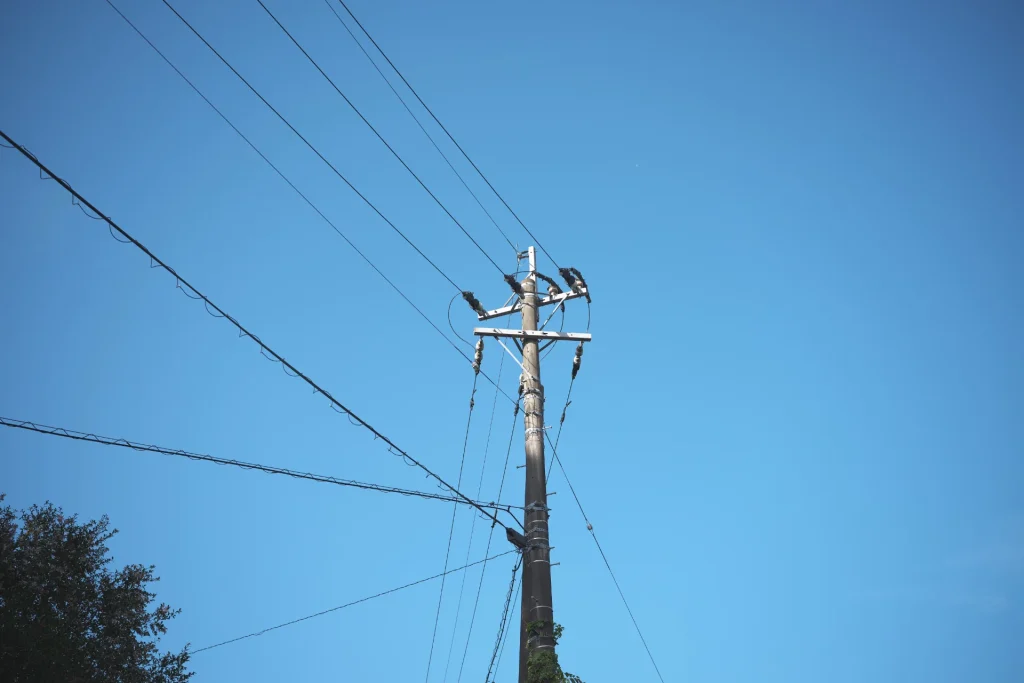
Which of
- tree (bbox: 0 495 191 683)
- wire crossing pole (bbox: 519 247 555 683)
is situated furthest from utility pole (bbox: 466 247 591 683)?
tree (bbox: 0 495 191 683)

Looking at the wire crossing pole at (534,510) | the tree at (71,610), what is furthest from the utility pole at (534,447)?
the tree at (71,610)

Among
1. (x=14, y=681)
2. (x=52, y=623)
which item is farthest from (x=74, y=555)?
(x=14, y=681)

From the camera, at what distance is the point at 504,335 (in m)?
13.1

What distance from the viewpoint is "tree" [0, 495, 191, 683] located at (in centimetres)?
1894

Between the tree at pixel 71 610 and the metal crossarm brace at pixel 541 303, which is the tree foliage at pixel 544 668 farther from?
the tree at pixel 71 610

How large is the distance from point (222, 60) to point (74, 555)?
1958cm

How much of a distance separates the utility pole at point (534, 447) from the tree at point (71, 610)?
531 inches

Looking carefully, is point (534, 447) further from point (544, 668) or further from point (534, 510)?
point (544, 668)

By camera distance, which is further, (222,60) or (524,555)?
(524,555)

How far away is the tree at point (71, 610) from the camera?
62.1 feet

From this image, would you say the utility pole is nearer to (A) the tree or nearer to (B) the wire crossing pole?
(B) the wire crossing pole

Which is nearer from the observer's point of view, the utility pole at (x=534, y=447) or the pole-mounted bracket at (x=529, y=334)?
the utility pole at (x=534, y=447)

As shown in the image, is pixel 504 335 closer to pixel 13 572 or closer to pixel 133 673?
pixel 133 673

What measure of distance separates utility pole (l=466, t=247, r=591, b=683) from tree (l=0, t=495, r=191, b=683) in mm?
13494
